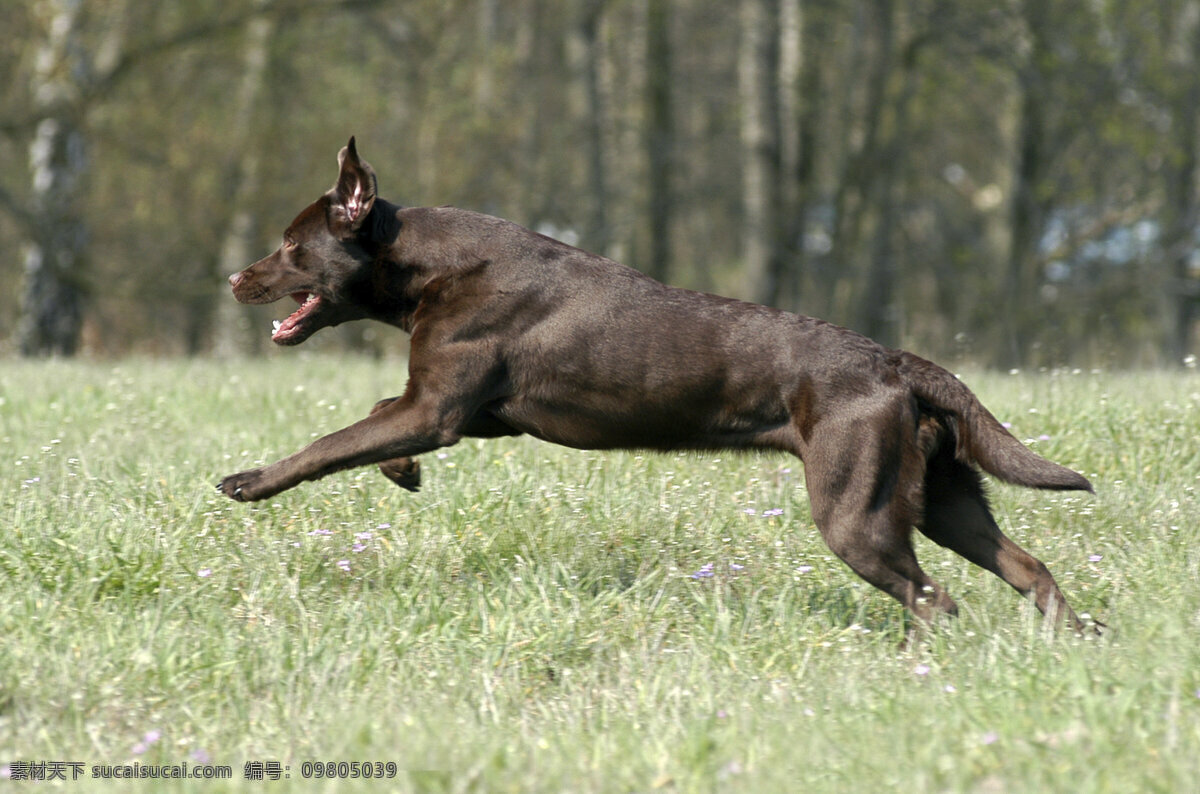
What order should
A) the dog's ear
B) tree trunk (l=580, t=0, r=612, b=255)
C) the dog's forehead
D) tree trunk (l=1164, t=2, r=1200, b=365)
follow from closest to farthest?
the dog's ear → the dog's forehead → tree trunk (l=1164, t=2, r=1200, b=365) → tree trunk (l=580, t=0, r=612, b=255)

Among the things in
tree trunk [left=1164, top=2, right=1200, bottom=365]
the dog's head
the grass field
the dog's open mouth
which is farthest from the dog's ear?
tree trunk [left=1164, top=2, right=1200, bottom=365]

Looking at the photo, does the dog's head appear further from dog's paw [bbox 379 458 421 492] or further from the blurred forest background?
the blurred forest background

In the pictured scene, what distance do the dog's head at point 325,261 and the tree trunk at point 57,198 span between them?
35.2 feet

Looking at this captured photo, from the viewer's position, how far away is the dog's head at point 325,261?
461cm

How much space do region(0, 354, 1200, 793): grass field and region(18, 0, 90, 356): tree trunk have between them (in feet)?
29.7

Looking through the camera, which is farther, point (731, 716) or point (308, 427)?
point (308, 427)

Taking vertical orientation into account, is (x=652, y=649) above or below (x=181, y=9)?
below

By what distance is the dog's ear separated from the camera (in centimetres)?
459

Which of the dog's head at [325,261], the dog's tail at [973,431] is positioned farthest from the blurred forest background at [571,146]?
the dog's tail at [973,431]

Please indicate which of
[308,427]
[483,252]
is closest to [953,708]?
[483,252]

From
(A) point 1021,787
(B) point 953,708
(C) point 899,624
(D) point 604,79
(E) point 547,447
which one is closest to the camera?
(A) point 1021,787

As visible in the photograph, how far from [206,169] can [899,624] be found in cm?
1491

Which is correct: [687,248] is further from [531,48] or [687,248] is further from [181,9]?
[181,9]

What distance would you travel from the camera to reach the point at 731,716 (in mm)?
3398
